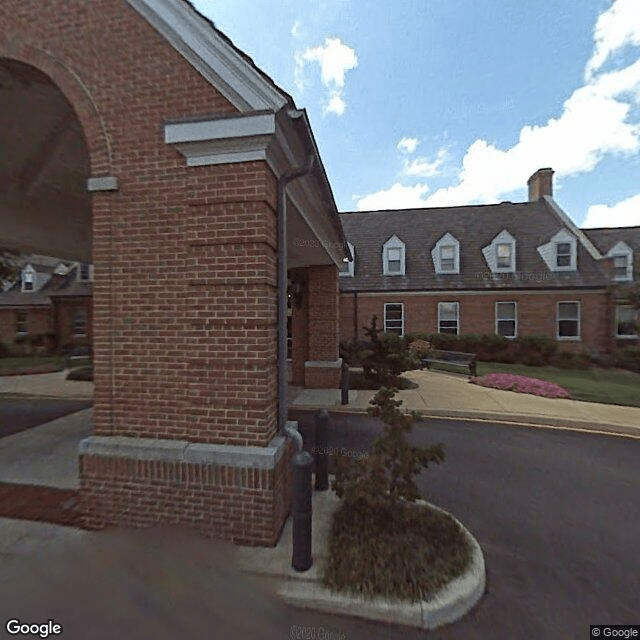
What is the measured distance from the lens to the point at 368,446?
6.39m

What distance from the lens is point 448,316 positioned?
20.5 meters

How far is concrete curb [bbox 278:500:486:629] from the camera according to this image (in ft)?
8.64

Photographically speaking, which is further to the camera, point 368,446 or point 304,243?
point 304,243

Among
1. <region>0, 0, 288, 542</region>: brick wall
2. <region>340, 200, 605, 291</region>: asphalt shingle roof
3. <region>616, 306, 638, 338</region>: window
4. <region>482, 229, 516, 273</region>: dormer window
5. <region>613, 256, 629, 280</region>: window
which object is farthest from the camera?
<region>613, 256, 629, 280</region>: window

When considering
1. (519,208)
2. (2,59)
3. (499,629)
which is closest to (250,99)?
(2,59)

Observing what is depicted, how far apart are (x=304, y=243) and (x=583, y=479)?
6.46 meters

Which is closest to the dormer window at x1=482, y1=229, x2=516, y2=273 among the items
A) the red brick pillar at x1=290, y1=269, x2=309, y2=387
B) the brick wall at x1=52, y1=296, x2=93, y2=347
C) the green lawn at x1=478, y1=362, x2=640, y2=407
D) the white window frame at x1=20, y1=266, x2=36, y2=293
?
the green lawn at x1=478, y1=362, x2=640, y2=407

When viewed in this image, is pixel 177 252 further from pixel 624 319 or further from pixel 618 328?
pixel 624 319

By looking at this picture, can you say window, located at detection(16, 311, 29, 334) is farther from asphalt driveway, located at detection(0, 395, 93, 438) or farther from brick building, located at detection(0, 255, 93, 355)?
asphalt driveway, located at detection(0, 395, 93, 438)

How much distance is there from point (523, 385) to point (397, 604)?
10.4m

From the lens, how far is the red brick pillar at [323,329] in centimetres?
1084

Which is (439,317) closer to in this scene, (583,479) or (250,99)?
(583,479)

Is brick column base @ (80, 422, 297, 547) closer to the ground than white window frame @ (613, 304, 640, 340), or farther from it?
closer to the ground

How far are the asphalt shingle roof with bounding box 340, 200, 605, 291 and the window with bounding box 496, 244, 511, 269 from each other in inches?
24.3
